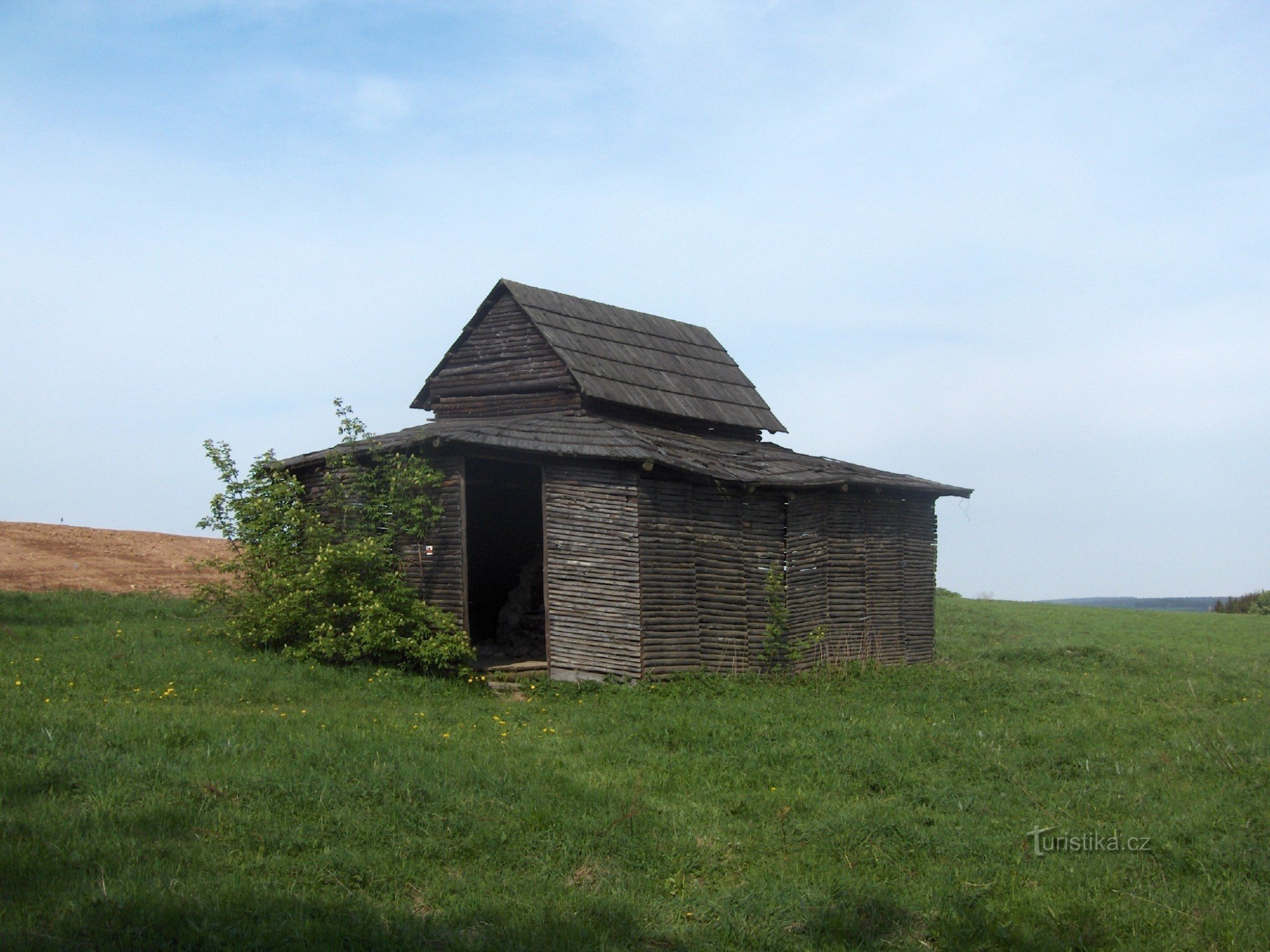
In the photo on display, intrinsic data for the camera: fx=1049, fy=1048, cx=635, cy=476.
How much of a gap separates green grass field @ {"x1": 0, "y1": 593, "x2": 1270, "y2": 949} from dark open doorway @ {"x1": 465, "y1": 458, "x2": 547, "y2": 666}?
227 inches

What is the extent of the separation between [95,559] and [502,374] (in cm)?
1446

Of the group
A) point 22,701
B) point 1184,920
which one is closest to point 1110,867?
point 1184,920

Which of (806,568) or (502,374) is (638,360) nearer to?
(502,374)

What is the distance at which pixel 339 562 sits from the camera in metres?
16.0

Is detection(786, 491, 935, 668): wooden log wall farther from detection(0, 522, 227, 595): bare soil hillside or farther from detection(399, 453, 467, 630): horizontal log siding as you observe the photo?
detection(0, 522, 227, 595): bare soil hillside

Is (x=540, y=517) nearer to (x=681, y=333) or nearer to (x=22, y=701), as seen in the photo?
(x=681, y=333)

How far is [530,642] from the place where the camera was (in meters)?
20.1

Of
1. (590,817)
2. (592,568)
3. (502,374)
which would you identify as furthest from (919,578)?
(590,817)

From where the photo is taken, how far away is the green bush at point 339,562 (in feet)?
52.0

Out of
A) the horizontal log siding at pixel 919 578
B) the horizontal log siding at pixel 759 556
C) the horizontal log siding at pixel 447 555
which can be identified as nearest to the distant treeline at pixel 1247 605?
the horizontal log siding at pixel 919 578

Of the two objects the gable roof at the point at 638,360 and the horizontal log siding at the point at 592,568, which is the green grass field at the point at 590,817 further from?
the gable roof at the point at 638,360

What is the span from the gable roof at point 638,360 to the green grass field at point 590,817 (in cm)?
812

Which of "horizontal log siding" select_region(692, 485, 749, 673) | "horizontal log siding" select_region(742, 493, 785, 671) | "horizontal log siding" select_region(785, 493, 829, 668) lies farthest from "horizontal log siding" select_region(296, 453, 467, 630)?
"horizontal log siding" select_region(785, 493, 829, 668)

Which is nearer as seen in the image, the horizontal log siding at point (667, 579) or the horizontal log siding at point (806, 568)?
the horizontal log siding at point (667, 579)
